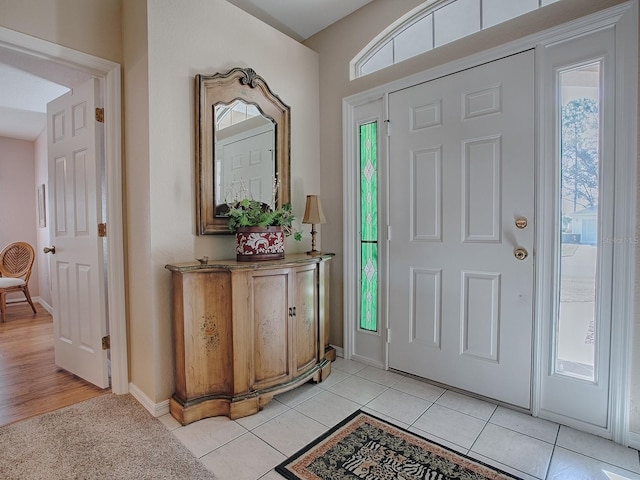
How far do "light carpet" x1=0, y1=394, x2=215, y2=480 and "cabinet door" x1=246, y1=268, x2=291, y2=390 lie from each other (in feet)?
1.90

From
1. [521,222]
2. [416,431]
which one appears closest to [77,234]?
[416,431]

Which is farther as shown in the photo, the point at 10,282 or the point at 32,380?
the point at 10,282

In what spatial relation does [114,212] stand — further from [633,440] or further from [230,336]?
[633,440]

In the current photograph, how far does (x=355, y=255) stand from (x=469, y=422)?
1.39 metres

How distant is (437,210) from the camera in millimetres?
2334

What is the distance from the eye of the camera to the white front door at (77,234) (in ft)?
7.57

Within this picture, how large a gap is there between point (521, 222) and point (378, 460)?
5.00ft

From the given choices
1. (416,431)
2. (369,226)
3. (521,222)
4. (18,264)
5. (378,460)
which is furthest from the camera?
(18,264)

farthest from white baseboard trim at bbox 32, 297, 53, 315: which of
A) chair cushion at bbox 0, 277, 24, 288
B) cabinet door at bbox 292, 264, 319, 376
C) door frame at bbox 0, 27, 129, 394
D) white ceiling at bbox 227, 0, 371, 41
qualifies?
white ceiling at bbox 227, 0, 371, 41

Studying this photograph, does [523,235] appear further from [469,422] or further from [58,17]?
[58,17]

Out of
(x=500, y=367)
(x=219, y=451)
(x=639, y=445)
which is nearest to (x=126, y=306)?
(x=219, y=451)

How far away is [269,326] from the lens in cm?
214

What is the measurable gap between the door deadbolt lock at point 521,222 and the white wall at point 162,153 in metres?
1.88

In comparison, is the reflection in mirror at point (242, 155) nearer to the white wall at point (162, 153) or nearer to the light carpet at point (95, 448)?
the white wall at point (162, 153)
